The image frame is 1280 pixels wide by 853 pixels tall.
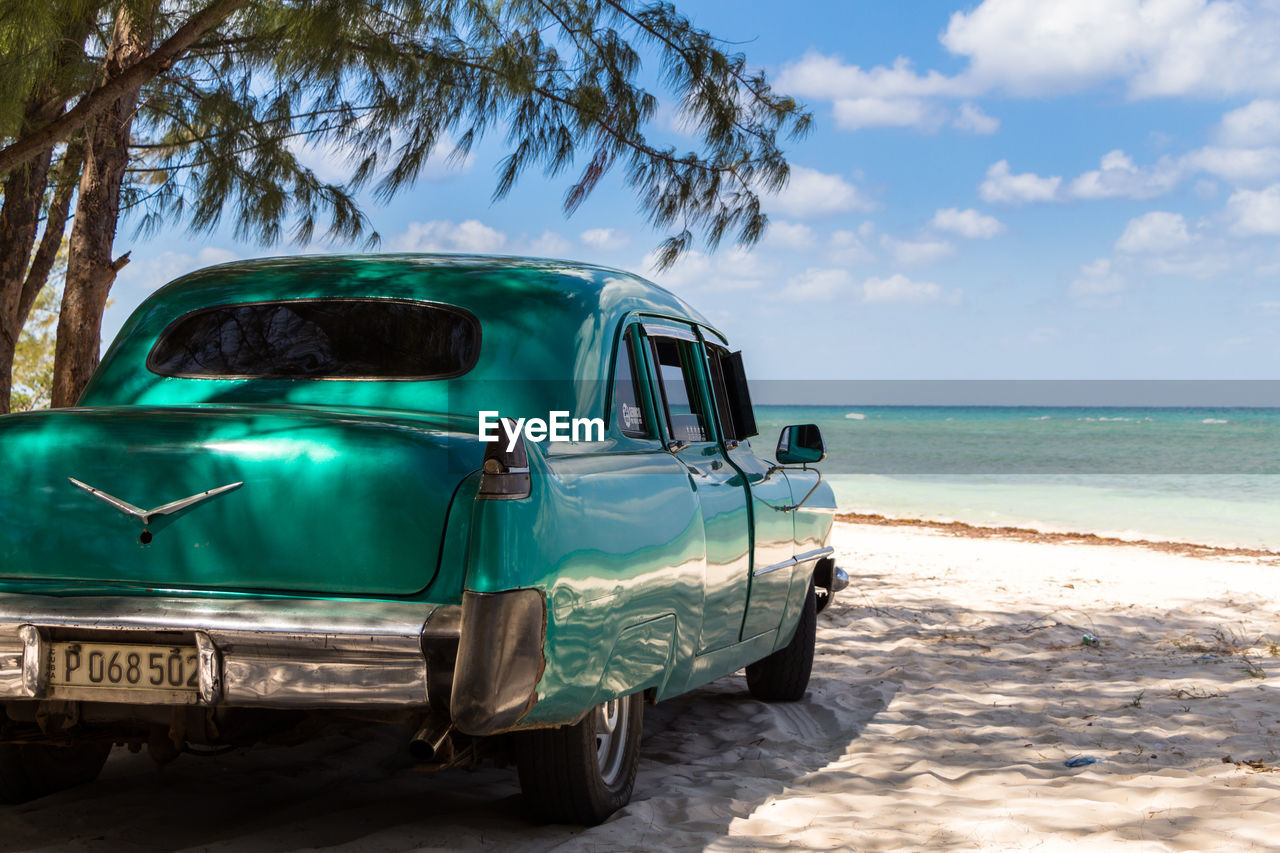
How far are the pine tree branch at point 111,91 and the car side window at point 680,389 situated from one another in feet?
10.1

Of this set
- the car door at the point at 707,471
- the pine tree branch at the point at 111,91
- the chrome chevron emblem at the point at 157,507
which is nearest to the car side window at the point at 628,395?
the car door at the point at 707,471

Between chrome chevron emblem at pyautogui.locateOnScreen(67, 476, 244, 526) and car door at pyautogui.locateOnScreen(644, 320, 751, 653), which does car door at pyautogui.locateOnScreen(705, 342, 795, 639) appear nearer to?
car door at pyautogui.locateOnScreen(644, 320, 751, 653)

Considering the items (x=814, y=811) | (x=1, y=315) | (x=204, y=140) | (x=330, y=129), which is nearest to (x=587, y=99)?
(x=330, y=129)

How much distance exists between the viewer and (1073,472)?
39.7 meters

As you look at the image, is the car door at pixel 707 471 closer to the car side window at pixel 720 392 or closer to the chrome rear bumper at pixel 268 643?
the car side window at pixel 720 392

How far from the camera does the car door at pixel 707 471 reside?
15.0 feet

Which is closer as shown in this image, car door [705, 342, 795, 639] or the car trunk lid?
the car trunk lid

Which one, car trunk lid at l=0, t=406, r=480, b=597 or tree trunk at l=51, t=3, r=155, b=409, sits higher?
tree trunk at l=51, t=3, r=155, b=409

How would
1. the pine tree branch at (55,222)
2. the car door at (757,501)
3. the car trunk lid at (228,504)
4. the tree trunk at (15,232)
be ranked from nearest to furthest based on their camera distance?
the car trunk lid at (228,504) < the car door at (757,501) < the tree trunk at (15,232) < the pine tree branch at (55,222)

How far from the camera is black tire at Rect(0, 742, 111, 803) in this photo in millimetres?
4262

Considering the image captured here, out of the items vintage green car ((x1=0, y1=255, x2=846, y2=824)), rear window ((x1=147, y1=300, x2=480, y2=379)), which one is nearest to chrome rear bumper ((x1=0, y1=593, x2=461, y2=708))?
vintage green car ((x1=0, y1=255, x2=846, y2=824))

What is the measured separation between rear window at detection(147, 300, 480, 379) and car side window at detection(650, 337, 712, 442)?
901mm

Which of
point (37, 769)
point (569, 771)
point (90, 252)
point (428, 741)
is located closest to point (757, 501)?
point (569, 771)

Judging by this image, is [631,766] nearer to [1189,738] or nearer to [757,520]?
[757,520]
